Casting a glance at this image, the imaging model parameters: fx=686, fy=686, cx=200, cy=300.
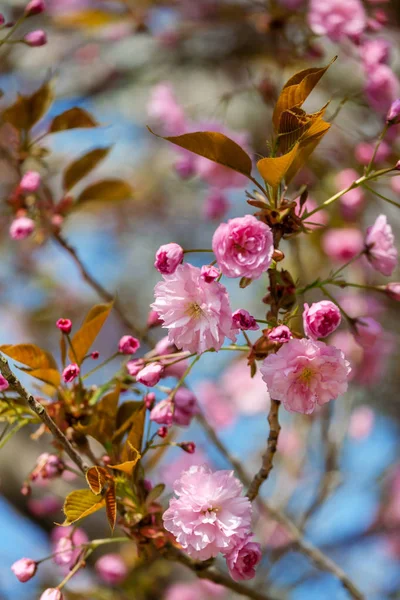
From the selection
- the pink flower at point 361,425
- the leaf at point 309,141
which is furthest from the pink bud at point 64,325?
the pink flower at point 361,425

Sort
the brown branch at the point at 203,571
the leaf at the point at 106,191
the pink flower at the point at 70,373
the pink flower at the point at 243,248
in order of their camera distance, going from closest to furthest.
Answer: the pink flower at the point at 243,248 < the pink flower at the point at 70,373 < the brown branch at the point at 203,571 < the leaf at the point at 106,191

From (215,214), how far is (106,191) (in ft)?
1.77

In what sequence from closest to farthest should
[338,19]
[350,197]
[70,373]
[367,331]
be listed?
[70,373] → [367,331] → [338,19] → [350,197]

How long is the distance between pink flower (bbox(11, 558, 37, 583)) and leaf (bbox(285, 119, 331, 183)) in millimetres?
693

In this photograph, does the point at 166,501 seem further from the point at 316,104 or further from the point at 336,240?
the point at 316,104

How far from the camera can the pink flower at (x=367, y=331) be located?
1.12 m

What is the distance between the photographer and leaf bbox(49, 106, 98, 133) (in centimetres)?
135

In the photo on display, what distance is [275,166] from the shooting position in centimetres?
88

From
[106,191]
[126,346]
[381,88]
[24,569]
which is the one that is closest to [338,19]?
[381,88]

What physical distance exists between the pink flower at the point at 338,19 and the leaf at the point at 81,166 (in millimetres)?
671

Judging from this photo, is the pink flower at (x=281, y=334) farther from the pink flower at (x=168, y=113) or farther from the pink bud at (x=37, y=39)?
the pink flower at (x=168, y=113)

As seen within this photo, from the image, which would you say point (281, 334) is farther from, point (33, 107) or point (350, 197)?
point (350, 197)

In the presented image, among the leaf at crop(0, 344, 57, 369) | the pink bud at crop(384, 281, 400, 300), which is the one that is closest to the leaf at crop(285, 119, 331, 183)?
the pink bud at crop(384, 281, 400, 300)

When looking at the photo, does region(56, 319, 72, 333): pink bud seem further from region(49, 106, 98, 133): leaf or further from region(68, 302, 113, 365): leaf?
region(49, 106, 98, 133): leaf
